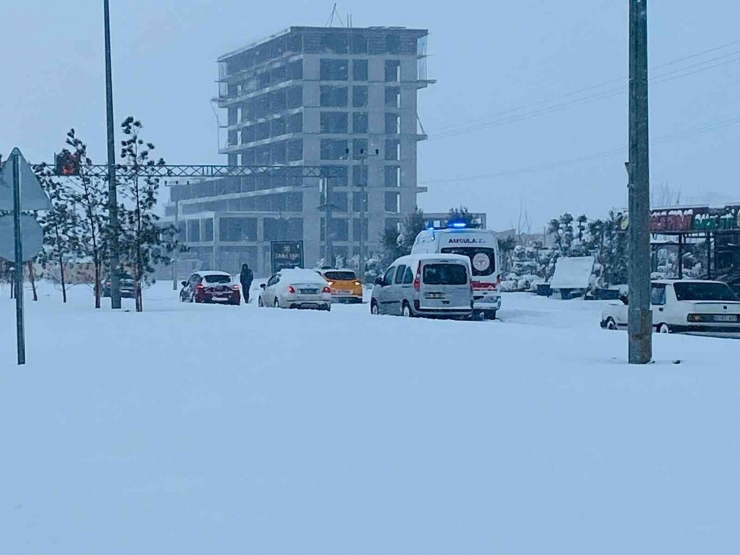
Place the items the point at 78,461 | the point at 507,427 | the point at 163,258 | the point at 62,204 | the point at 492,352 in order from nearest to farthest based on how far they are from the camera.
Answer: the point at 78,461 → the point at 507,427 → the point at 492,352 → the point at 163,258 → the point at 62,204

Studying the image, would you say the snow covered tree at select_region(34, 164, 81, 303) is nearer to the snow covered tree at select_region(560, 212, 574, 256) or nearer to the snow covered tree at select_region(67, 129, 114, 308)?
the snow covered tree at select_region(67, 129, 114, 308)

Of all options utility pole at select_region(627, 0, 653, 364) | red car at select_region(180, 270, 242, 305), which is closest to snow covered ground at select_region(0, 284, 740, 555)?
utility pole at select_region(627, 0, 653, 364)

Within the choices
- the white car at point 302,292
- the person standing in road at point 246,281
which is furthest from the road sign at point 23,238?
the person standing in road at point 246,281

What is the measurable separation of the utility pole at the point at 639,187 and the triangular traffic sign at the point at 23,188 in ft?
23.5

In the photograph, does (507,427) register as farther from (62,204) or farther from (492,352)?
(62,204)

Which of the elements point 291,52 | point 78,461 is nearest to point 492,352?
point 78,461

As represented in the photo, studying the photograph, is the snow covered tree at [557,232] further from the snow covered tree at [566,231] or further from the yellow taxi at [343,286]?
the yellow taxi at [343,286]

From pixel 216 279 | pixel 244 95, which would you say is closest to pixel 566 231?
pixel 216 279

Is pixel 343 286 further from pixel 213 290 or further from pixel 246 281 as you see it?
pixel 213 290

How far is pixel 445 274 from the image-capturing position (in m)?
28.8

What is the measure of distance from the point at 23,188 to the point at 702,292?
1508 centimetres

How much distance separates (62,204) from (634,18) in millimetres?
23071

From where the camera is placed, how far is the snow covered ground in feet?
21.7

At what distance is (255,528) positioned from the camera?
6.74 meters
